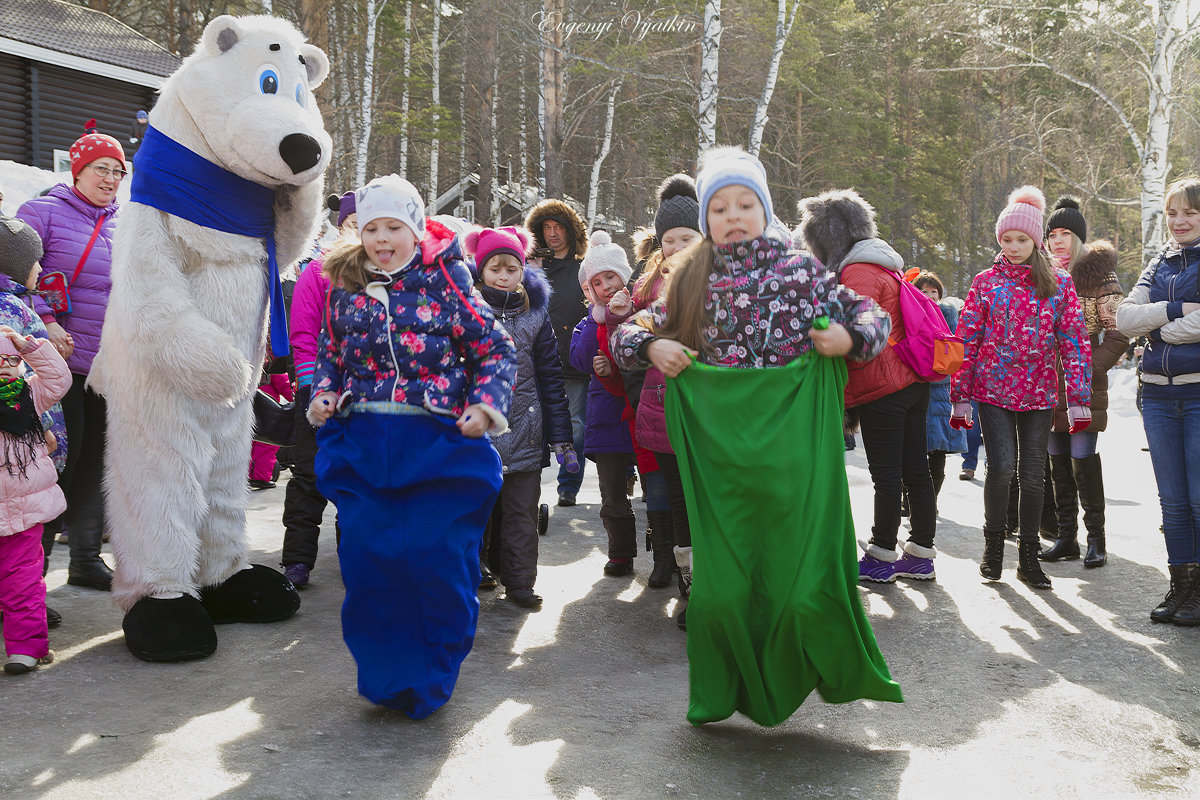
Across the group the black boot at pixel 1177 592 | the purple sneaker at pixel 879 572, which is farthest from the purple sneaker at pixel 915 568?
the black boot at pixel 1177 592

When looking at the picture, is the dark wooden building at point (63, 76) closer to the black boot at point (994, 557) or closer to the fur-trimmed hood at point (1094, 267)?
the fur-trimmed hood at point (1094, 267)

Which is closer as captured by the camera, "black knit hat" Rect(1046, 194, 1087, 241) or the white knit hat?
the white knit hat

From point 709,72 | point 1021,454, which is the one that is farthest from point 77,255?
point 709,72

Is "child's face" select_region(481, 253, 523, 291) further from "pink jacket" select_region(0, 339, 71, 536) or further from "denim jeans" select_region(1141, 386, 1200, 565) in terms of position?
"denim jeans" select_region(1141, 386, 1200, 565)

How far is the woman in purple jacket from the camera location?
5609mm

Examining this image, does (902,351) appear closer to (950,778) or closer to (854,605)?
(854,605)

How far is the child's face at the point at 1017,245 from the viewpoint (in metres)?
5.93

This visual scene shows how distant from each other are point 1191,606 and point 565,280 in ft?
17.2

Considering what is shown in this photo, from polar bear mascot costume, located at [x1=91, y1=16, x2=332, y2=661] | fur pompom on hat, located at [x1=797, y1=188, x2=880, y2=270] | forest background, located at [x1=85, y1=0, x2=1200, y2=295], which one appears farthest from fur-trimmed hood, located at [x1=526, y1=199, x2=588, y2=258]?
forest background, located at [x1=85, y1=0, x2=1200, y2=295]

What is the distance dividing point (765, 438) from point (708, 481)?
0.26m

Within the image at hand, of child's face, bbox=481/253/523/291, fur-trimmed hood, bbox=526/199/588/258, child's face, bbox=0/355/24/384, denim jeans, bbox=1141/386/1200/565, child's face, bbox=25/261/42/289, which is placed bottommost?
denim jeans, bbox=1141/386/1200/565

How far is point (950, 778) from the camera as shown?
3361 mm

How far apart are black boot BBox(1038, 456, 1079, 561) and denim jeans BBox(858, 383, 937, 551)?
1117 millimetres

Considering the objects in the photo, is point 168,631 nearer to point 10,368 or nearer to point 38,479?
point 38,479
